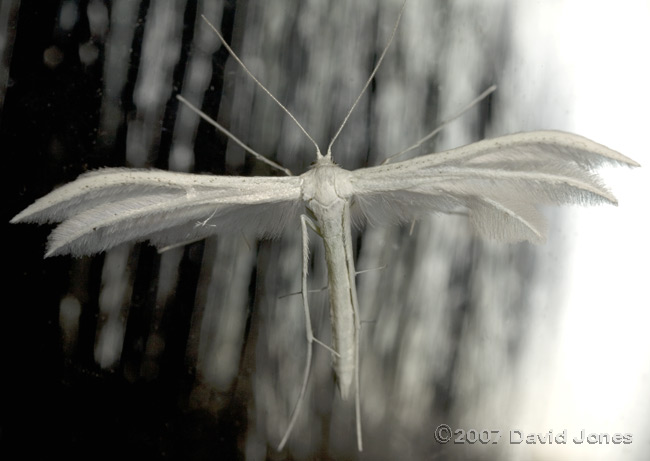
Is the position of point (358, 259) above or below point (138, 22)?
below

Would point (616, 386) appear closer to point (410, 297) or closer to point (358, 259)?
point (410, 297)

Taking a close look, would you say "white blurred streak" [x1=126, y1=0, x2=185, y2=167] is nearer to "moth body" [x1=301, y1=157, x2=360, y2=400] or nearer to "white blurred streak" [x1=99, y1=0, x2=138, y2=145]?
"white blurred streak" [x1=99, y1=0, x2=138, y2=145]

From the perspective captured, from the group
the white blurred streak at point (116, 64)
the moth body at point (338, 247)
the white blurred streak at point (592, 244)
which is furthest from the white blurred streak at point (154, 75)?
the white blurred streak at point (592, 244)

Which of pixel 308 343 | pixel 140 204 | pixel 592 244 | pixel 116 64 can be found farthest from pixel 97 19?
pixel 592 244

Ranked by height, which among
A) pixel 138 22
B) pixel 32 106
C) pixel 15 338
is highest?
pixel 138 22

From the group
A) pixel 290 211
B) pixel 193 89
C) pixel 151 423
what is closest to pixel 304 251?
pixel 290 211

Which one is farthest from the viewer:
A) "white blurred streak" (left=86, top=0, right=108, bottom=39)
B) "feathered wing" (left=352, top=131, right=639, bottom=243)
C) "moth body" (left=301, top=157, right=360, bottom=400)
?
"white blurred streak" (left=86, top=0, right=108, bottom=39)

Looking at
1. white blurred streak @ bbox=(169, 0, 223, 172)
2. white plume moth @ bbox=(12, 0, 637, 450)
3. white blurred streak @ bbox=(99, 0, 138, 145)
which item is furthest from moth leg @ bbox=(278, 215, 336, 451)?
white blurred streak @ bbox=(99, 0, 138, 145)
